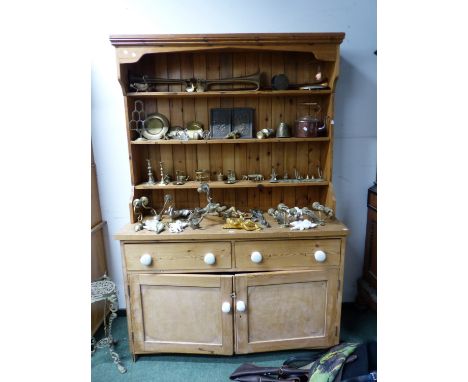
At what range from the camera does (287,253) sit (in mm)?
1555

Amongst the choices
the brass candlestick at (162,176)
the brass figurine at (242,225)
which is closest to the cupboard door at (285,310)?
the brass figurine at (242,225)

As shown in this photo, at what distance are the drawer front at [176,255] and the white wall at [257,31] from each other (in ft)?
1.80

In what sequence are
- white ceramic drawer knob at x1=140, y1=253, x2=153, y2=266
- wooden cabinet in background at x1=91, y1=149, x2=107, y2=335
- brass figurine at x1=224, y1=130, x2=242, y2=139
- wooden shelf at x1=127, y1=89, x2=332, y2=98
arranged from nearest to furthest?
white ceramic drawer knob at x1=140, y1=253, x2=153, y2=266 → wooden shelf at x1=127, y1=89, x2=332, y2=98 → brass figurine at x1=224, y1=130, x2=242, y2=139 → wooden cabinet in background at x1=91, y1=149, x2=107, y2=335

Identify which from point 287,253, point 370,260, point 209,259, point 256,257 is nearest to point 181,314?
point 209,259

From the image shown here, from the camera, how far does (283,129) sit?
1.75m

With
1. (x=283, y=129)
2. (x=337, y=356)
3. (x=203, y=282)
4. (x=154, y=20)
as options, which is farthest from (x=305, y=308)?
(x=154, y=20)

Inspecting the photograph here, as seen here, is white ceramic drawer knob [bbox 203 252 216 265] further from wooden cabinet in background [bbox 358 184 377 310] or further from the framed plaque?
wooden cabinet in background [bbox 358 184 377 310]

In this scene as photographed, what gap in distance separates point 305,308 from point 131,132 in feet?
4.98

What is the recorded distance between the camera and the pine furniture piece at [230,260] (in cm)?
153

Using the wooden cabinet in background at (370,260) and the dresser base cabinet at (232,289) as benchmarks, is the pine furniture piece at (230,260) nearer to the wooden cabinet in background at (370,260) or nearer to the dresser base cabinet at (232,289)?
the dresser base cabinet at (232,289)

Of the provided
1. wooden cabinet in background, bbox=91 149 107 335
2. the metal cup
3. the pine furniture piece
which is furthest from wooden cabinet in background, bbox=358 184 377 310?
wooden cabinet in background, bbox=91 149 107 335

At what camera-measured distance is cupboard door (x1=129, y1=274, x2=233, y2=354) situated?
154cm

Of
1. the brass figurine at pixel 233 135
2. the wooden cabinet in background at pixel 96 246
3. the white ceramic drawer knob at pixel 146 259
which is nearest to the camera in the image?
the white ceramic drawer knob at pixel 146 259
